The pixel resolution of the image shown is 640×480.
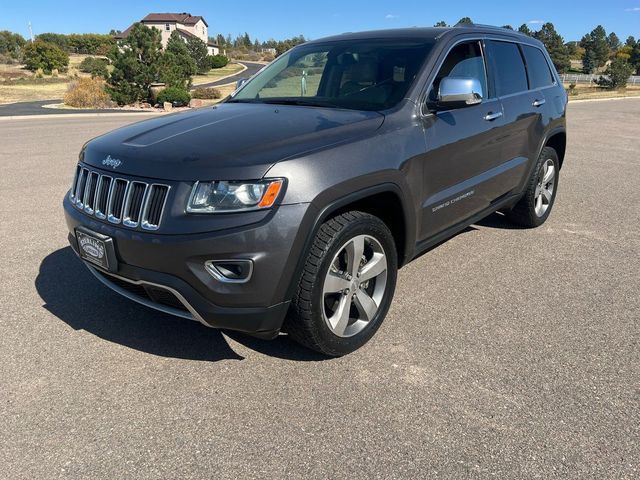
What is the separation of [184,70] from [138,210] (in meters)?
29.1

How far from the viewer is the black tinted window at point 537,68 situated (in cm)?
507

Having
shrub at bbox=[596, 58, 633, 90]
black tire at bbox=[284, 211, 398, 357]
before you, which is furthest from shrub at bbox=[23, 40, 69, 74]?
black tire at bbox=[284, 211, 398, 357]

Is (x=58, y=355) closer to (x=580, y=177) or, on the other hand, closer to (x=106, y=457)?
(x=106, y=457)

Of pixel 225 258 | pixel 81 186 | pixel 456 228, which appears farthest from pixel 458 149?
pixel 81 186

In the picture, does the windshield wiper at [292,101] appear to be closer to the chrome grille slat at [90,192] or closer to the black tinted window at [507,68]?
the chrome grille slat at [90,192]

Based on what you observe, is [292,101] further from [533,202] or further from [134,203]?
[533,202]

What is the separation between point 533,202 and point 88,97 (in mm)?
23545

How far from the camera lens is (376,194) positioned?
120 inches

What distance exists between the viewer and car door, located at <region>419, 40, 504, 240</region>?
3477 millimetres

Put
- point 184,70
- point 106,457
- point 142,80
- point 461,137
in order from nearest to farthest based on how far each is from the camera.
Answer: point 106,457 < point 461,137 < point 142,80 < point 184,70

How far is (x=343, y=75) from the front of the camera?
399 cm

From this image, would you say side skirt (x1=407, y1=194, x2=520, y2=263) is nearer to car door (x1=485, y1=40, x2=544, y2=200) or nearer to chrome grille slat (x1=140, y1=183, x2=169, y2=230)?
car door (x1=485, y1=40, x2=544, y2=200)

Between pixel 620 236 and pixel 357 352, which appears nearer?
pixel 357 352

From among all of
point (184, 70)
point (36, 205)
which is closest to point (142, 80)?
point (184, 70)
